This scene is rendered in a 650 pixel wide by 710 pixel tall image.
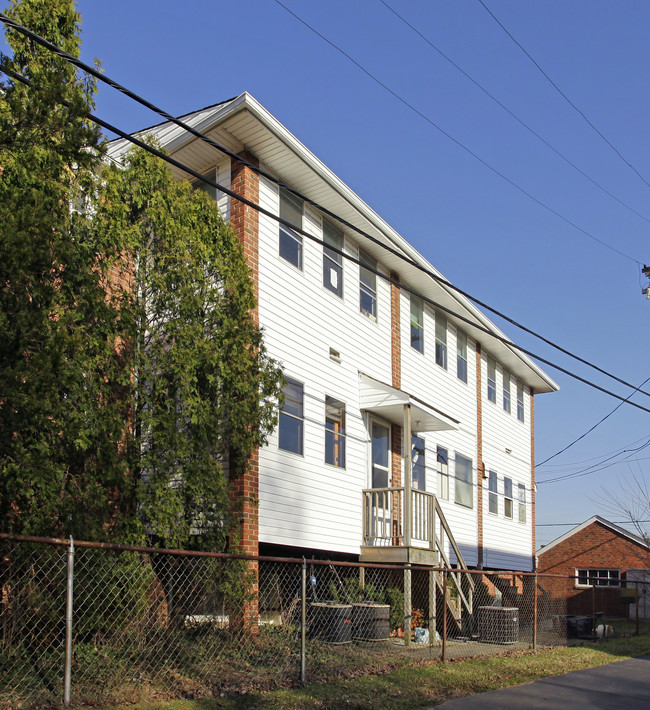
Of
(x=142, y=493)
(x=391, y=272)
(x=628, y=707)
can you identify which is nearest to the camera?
(x=628, y=707)

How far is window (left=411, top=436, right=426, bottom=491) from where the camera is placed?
18.2 m

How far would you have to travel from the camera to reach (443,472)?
1964 cm

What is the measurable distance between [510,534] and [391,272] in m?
9.76

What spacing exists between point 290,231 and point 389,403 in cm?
381

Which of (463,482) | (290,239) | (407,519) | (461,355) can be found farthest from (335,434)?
(461,355)

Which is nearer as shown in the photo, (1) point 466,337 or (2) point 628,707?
(2) point 628,707

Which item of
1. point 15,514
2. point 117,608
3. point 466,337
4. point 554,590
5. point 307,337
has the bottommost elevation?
point 554,590

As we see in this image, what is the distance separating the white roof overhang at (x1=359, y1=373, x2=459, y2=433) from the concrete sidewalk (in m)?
5.79

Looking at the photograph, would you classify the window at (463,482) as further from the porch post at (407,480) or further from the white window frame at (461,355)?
the porch post at (407,480)

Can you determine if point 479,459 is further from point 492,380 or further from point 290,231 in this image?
point 290,231

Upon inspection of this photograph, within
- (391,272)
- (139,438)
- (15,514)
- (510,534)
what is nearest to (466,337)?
(391,272)

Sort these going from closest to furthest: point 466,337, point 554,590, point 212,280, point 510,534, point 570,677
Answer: point 570,677
point 212,280
point 466,337
point 510,534
point 554,590

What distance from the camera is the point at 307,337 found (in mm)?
14711

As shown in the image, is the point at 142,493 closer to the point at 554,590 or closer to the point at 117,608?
the point at 117,608
